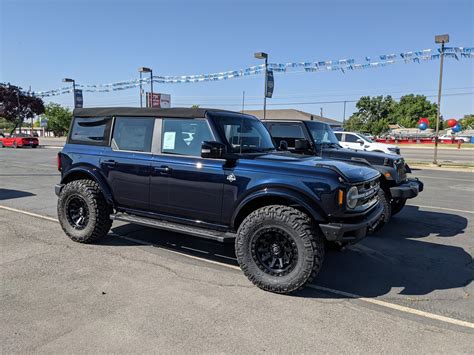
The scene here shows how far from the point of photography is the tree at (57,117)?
70188 millimetres

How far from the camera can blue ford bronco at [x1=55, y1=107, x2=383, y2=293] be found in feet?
12.9

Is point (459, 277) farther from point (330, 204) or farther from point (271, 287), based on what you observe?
point (271, 287)

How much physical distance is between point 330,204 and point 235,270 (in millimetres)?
1483

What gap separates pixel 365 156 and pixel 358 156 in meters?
0.15

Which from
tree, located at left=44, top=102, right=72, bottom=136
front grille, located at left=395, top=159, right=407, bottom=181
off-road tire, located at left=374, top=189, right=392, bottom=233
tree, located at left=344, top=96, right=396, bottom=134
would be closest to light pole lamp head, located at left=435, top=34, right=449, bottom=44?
front grille, located at left=395, top=159, right=407, bottom=181

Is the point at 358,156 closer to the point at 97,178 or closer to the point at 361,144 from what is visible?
the point at 97,178

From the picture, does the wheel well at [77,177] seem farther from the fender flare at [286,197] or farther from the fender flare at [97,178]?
the fender flare at [286,197]

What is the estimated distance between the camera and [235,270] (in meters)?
4.62

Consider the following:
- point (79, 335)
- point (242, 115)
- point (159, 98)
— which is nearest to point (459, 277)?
point (242, 115)

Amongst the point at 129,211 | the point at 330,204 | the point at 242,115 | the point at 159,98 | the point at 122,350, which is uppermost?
the point at 159,98

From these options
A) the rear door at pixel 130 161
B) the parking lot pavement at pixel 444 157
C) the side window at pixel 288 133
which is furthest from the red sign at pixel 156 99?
the rear door at pixel 130 161

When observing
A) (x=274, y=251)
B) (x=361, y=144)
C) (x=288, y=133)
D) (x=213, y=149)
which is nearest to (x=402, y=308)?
(x=274, y=251)

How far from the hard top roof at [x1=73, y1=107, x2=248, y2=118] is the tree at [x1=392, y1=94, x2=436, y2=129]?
10910 cm

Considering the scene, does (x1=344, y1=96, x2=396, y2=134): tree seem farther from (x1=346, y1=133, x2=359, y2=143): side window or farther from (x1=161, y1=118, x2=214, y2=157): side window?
(x1=161, y1=118, x2=214, y2=157): side window
